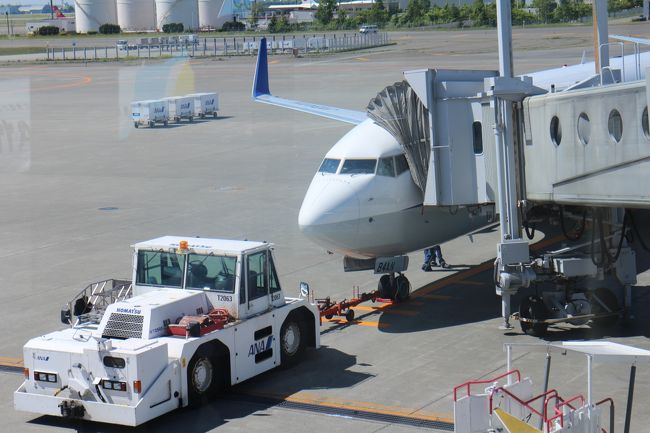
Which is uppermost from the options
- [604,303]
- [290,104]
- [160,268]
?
[290,104]

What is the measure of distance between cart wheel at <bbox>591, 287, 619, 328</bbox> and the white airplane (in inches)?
125

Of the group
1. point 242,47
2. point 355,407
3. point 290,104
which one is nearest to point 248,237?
point 290,104

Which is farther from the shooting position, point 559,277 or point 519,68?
point 519,68

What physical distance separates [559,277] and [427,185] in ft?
11.6

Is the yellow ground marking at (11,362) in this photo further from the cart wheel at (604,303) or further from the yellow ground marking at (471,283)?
the cart wheel at (604,303)

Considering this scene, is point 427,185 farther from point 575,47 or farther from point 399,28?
point 399,28

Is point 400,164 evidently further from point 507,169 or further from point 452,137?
point 507,169

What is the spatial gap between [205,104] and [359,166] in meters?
44.5

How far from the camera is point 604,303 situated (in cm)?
2269

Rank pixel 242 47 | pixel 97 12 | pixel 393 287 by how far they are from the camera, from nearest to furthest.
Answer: pixel 393 287, pixel 242 47, pixel 97 12

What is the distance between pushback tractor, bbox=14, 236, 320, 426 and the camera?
56.9 ft

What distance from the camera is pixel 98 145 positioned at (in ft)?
187

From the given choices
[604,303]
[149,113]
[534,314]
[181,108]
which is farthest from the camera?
[181,108]

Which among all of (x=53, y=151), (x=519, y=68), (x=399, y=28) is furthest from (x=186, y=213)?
(x=399, y=28)
